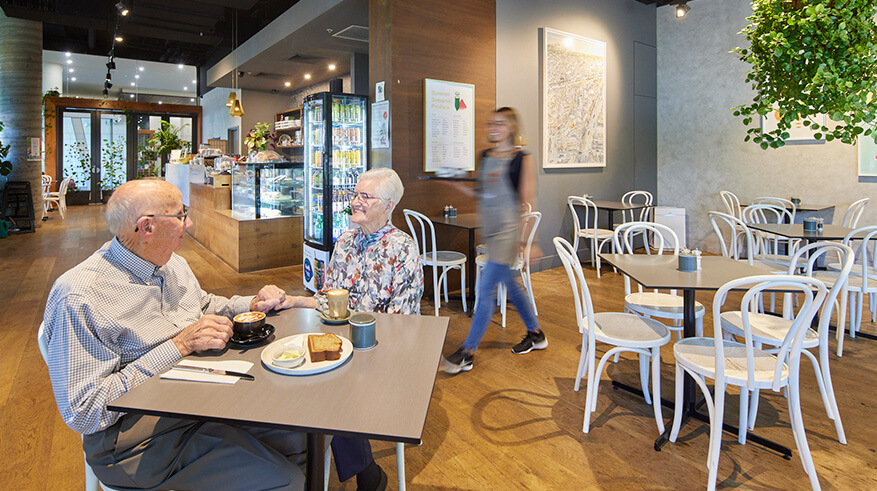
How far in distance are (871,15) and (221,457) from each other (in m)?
2.91

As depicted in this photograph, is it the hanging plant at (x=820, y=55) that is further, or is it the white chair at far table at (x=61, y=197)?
the white chair at far table at (x=61, y=197)

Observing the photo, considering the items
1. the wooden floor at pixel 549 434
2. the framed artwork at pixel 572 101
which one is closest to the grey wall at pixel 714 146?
the framed artwork at pixel 572 101

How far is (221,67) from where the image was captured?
33.3 feet

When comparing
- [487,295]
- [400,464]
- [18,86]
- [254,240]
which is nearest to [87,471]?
[400,464]

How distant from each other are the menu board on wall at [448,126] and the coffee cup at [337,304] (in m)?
3.39

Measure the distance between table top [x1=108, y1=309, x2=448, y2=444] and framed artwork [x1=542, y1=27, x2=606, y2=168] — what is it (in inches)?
201

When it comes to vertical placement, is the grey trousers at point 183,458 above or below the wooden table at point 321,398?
below

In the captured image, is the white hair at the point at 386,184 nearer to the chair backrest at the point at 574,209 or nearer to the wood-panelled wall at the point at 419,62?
the wood-panelled wall at the point at 419,62

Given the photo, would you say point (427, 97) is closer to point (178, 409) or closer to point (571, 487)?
point (571, 487)

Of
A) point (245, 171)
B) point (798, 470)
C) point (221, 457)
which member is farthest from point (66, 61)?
point (798, 470)

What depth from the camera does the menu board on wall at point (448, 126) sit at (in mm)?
4910

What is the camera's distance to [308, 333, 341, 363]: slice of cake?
1340 millimetres

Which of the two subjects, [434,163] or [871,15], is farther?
[434,163]

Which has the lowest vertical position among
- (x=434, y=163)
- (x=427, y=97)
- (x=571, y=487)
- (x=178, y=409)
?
(x=571, y=487)
